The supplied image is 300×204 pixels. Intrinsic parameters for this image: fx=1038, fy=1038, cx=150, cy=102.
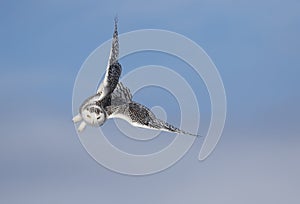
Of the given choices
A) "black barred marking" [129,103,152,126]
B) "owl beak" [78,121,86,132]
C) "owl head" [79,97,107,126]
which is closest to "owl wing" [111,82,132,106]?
"black barred marking" [129,103,152,126]

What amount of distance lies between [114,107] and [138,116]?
1.66 meters

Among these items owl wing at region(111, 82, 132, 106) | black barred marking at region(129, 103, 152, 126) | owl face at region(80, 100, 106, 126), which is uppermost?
owl wing at region(111, 82, 132, 106)

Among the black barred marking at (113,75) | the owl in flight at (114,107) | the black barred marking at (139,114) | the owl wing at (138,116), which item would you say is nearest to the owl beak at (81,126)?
the owl in flight at (114,107)

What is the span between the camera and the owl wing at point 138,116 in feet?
219

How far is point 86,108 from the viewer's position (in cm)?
6569

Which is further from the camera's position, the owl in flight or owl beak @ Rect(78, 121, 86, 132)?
owl beak @ Rect(78, 121, 86, 132)

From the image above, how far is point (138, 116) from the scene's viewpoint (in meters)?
67.1

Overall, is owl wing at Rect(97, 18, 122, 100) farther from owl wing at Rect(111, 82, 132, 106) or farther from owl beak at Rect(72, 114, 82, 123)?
owl beak at Rect(72, 114, 82, 123)

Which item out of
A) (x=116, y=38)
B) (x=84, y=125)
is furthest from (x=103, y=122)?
(x=116, y=38)

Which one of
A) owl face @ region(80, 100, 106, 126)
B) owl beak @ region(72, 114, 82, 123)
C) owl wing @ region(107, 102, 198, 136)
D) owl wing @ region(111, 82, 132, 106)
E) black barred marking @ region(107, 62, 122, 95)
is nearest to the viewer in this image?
owl face @ region(80, 100, 106, 126)

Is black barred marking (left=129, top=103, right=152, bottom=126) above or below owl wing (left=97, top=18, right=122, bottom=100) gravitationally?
below

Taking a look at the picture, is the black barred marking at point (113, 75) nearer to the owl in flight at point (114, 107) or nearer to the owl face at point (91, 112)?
the owl in flight at point (114, 107)

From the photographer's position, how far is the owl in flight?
65.8m

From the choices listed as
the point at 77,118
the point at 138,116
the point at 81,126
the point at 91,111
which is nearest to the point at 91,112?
the point at 91,111
